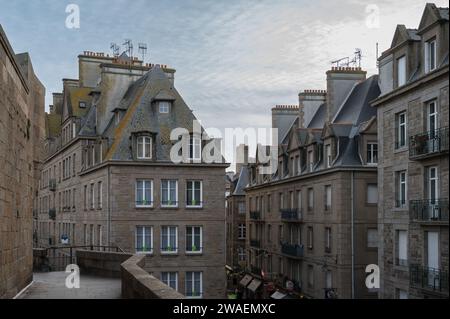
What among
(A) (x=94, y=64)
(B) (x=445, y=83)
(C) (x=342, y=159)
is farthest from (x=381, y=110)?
(A) (x=94, y=64)

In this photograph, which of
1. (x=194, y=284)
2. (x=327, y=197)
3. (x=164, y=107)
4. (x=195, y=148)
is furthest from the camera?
(x=327, y=197)

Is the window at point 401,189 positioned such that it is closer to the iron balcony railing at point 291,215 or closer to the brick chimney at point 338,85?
the brick chimney at point 338,85

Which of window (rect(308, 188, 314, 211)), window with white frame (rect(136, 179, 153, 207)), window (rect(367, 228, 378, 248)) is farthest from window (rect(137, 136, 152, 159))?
window (rect(367, 228, 378, 248))

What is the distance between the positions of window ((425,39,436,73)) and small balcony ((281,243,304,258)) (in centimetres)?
2021

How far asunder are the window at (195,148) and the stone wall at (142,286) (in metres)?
19.4

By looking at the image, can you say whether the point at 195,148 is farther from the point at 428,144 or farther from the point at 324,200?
the point at 428,144

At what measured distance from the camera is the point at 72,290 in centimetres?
1884

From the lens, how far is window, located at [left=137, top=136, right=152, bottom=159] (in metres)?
36.4

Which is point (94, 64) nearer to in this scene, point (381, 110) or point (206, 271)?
point (206, 271)

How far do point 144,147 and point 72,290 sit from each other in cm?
1829

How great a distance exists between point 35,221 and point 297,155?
33.8 meters

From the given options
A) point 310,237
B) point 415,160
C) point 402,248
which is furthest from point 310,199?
point 415,160

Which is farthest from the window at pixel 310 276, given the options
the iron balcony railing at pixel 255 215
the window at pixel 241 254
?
the window at pixel 241 254
